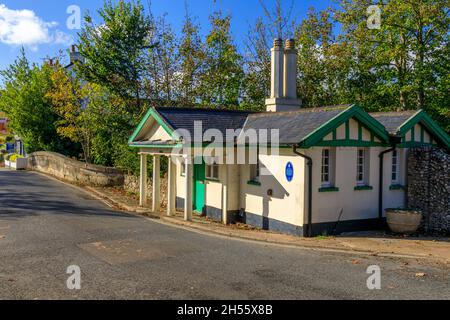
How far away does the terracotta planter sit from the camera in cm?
1201

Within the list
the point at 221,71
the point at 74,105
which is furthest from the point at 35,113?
the point at 221,71

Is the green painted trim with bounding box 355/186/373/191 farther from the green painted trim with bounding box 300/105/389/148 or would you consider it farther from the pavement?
the green painted trim with bounding box 300/105/389/148

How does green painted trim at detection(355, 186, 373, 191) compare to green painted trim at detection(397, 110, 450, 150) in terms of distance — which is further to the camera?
green painted trim at detection(397, 110, 450, 150)

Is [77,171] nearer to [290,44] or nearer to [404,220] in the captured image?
[290,44]

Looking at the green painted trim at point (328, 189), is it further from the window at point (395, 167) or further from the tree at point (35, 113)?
the tree at point (35, 113)

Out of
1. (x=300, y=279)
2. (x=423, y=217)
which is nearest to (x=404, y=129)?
(x=423, y=217)

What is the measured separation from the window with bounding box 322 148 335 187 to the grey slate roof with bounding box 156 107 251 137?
3.70 meters

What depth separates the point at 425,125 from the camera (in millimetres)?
13953

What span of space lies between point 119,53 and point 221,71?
19.1 feet

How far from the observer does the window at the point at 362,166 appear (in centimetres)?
1284

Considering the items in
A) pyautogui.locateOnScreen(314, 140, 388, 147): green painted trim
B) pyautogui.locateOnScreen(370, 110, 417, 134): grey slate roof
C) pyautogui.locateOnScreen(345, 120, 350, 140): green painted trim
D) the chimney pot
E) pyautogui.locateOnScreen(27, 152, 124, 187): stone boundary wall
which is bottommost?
pyautogui.locateOnScreen(27, 152, 124, 187): stone boundary wall

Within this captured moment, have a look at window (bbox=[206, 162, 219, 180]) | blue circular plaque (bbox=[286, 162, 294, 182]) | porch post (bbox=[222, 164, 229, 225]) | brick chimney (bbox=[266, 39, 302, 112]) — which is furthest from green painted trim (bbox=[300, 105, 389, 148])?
window (bbox=[206, 162, 219, 180])

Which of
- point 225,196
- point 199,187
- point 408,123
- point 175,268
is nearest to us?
point 175,268

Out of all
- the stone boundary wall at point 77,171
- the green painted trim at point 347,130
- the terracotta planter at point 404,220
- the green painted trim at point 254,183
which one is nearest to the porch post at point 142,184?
the stone boundary wall at point 77,171
